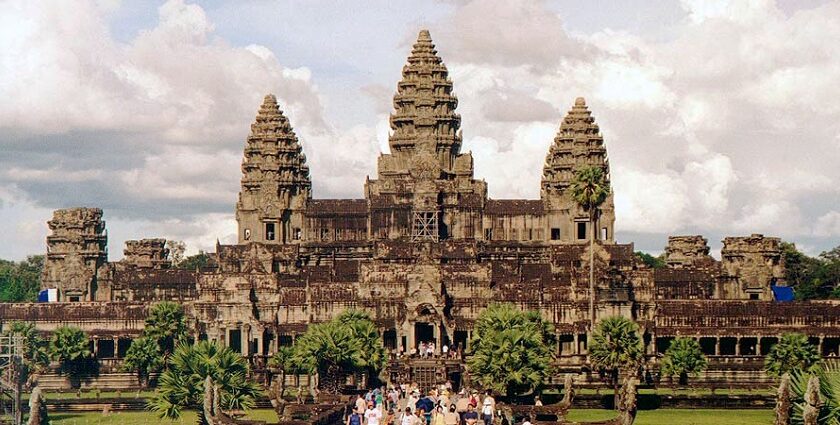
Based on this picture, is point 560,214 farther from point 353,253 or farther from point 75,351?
point 75,351

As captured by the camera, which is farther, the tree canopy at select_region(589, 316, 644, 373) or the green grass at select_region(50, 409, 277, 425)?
the tree canopy at select_region(589, 316, 644, 373)

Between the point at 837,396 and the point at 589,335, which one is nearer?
the point at 837,396

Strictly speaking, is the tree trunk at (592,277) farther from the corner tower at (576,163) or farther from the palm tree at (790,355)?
the corner tower at (576,163)

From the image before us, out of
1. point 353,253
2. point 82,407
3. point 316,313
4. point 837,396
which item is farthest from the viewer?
point 353,253

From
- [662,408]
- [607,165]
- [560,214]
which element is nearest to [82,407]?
[662,408]

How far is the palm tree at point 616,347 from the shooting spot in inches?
4774

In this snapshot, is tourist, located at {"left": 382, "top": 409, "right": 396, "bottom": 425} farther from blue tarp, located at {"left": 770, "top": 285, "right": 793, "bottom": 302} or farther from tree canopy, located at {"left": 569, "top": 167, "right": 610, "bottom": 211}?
blue tarp, located at {"left": 770, "top": 285, "right": 793, "bottom": 302}

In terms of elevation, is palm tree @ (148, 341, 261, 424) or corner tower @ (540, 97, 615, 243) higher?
corner tower @ (540, 97, 615, 243)

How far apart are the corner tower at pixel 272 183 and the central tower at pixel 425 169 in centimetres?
950

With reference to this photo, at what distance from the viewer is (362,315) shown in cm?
13338

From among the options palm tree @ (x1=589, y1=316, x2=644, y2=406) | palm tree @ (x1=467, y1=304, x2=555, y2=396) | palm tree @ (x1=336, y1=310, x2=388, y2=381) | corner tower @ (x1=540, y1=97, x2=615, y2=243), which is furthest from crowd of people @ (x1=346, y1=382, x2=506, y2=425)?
corner tower @ (x1=540, y1=97, x2=615, y2=243)

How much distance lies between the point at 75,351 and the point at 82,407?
3009cm

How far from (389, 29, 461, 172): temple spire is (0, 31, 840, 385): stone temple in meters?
0.17

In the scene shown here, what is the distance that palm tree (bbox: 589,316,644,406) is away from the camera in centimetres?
12125
